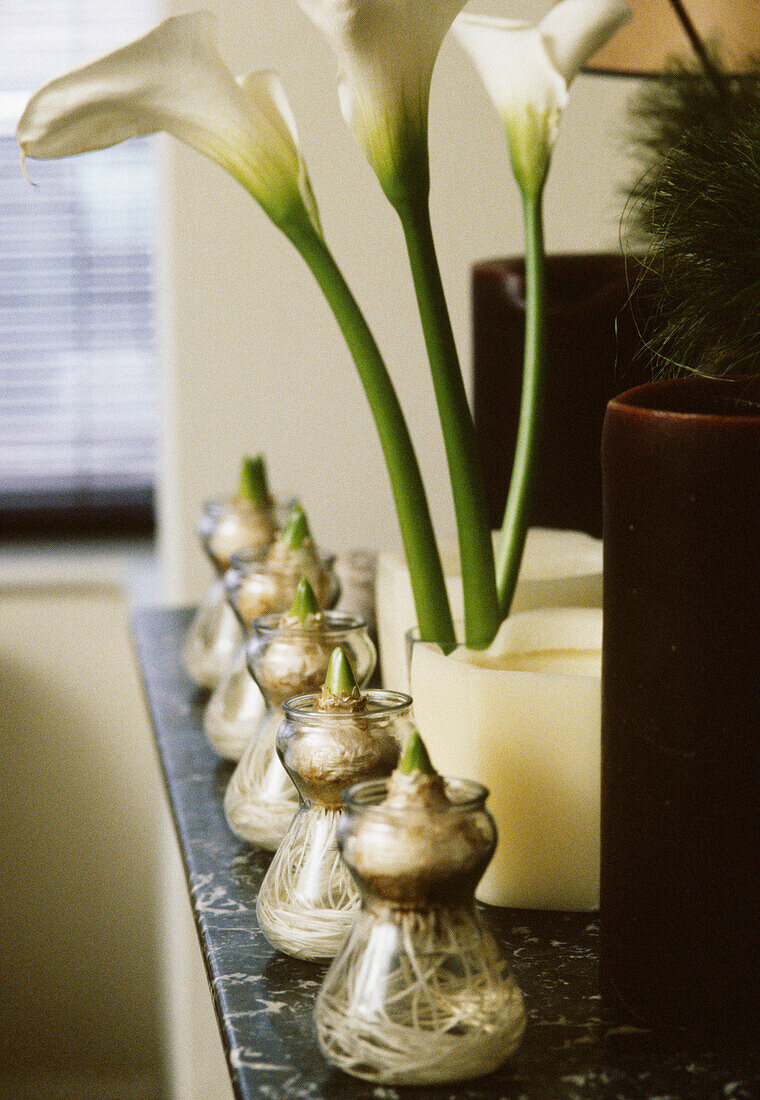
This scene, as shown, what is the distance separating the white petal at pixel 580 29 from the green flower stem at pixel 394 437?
0.17 metres

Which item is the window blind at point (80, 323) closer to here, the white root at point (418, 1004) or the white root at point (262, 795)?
the white root at point (262, 795)

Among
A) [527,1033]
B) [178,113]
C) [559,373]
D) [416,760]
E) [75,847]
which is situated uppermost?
[178,113]

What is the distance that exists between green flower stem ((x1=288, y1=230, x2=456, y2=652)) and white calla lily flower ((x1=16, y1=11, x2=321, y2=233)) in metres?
0.03

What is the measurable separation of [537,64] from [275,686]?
0.33m

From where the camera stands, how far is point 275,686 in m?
0.63

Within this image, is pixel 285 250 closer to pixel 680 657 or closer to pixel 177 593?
pixel 177 593

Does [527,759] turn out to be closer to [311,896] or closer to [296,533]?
[311,896]

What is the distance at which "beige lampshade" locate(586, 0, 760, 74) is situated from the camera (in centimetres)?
75

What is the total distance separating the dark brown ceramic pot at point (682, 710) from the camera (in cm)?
42

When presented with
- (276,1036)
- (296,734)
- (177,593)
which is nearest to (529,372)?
(296,734)

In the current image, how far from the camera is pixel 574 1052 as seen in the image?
1.48 feet

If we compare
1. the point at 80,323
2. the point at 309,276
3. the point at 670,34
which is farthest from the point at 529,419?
the point at 80,323

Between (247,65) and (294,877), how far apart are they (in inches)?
33.7

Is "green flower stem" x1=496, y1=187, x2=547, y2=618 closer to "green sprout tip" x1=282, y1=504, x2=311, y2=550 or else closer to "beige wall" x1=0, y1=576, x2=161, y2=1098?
"green sprout tip" x1=282, y1=504, x2=311, y2=550
